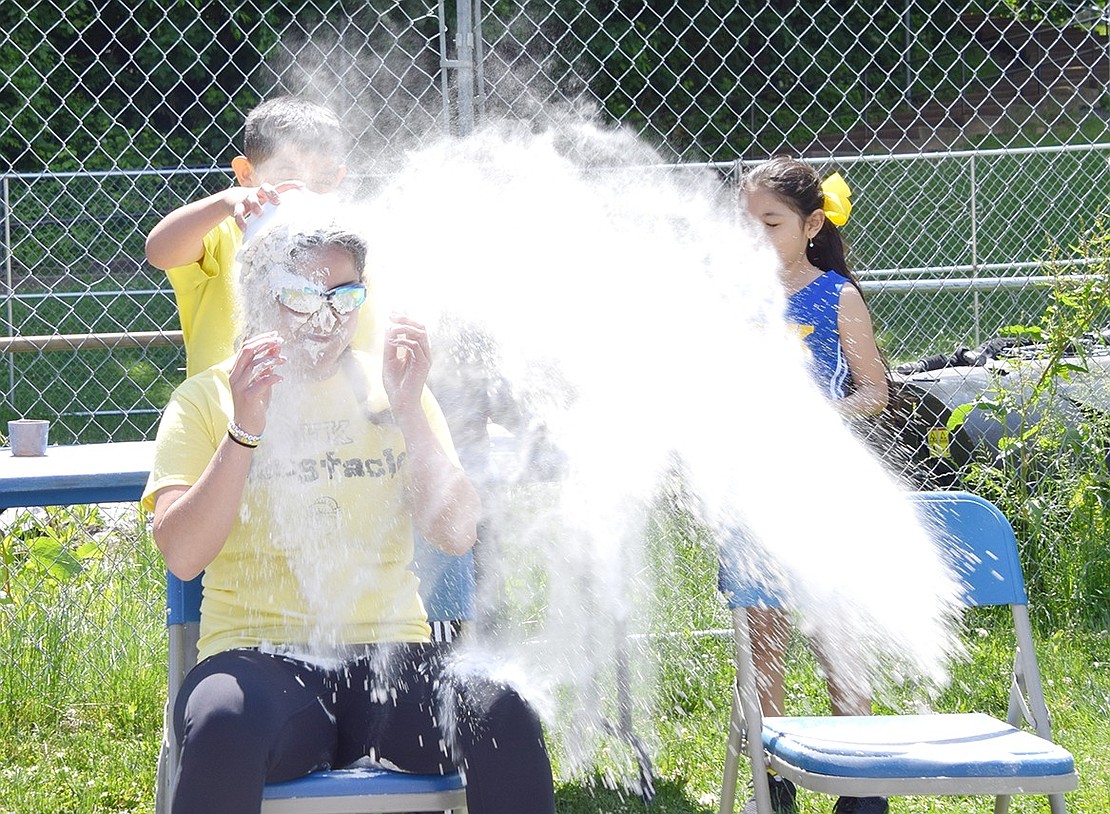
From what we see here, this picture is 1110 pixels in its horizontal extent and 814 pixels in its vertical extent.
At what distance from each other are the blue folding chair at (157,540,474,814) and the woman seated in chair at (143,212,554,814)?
0.04m

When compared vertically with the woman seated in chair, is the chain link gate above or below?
above

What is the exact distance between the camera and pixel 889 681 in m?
3.41

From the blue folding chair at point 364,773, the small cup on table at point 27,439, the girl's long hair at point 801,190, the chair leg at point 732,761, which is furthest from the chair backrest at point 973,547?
the small cup on table at point 27,439

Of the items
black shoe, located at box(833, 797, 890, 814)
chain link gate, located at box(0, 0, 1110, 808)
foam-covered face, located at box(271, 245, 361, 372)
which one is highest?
chain link gate, located at box(0, 0, 1110, 808)

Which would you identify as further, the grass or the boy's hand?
the grass

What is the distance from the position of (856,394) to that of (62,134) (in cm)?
639

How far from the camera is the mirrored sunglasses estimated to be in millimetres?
2303

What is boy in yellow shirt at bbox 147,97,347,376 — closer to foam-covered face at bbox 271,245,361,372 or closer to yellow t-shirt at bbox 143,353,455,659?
foam-covered face at bbox 271,245,361,372

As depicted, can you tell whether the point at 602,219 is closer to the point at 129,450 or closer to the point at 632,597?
the point at 632,597

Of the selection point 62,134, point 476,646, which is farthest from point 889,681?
point 62,134

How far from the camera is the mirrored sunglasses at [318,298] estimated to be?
230cm

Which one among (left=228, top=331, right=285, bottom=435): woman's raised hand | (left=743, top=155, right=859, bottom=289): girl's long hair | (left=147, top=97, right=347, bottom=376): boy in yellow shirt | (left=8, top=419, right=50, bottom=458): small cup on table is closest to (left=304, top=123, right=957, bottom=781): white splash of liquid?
(left=743, top=155, right=859, bottom=289): girl's long hair

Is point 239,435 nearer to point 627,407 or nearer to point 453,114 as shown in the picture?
point 627,407

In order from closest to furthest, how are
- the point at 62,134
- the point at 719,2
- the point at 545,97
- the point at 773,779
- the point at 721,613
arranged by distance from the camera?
the point at 773,779 → the point at 721,613 → the point at 545,97 → the point at 719,2 → the point at 62,134
